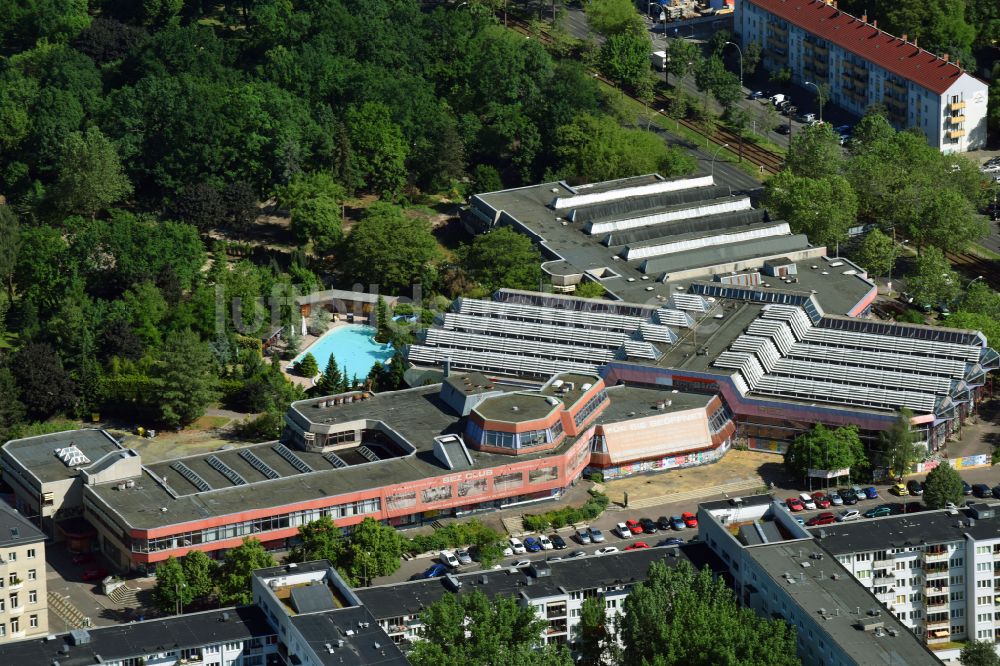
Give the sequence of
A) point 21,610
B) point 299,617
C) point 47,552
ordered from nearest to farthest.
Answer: point 299,617 < point 21,610 < point 47,552

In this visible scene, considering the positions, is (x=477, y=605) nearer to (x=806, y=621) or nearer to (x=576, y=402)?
(x=806, y=621)

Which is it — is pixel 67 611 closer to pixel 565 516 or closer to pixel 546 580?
pixel 546 580

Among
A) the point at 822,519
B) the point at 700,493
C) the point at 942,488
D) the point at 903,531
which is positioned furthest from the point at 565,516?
the point at 942,488

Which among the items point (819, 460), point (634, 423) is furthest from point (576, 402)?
point (819, 460)

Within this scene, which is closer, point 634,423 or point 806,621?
point 806,621

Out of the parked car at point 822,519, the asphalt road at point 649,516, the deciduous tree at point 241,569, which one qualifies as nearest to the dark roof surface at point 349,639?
the deciduous tree at point 241,569

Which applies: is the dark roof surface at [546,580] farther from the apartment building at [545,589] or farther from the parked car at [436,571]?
the parked car at [436,571]

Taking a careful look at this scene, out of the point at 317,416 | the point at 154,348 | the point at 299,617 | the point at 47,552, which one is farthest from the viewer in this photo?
the point at 154,348
